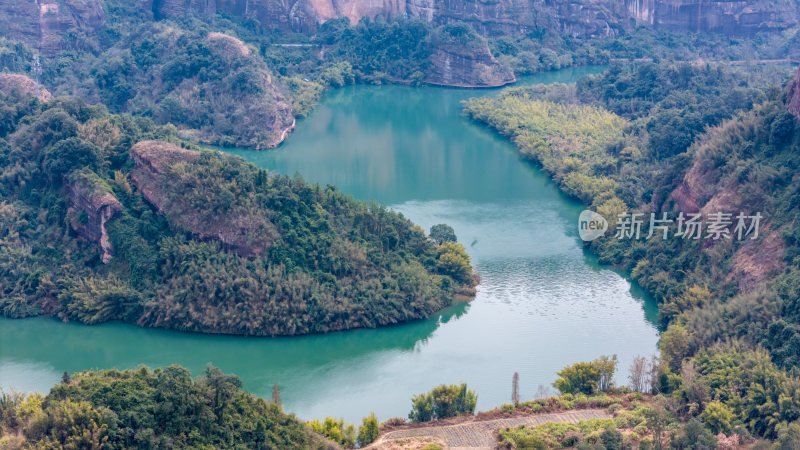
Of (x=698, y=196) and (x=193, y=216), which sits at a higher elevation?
(x=698, y=196)

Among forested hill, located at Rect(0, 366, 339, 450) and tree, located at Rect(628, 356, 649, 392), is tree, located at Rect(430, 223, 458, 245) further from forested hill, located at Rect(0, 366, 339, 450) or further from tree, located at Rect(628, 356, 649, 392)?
forested hill, located at Rect(0, 366, 339, 450)

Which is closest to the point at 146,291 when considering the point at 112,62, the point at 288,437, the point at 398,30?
the point at 288,437

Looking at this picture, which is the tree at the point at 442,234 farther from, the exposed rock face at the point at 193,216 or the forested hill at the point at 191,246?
the exposed rock face at the point at 193,216

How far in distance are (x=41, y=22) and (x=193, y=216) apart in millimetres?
33806

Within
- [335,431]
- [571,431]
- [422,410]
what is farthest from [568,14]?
[335,431]

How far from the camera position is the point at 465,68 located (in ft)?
217

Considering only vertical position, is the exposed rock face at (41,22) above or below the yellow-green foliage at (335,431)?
above

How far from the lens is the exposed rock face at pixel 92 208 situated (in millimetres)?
33844

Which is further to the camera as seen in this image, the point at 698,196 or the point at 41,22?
the point at 41,22

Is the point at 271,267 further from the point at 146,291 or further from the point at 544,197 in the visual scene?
the point at 544,197

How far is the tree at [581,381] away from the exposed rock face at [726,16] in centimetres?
5376

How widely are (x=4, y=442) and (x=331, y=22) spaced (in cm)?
5227

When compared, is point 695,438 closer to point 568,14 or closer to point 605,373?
point 605,373

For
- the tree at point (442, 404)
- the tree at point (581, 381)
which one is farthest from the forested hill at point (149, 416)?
the tree at point (581, 381)
